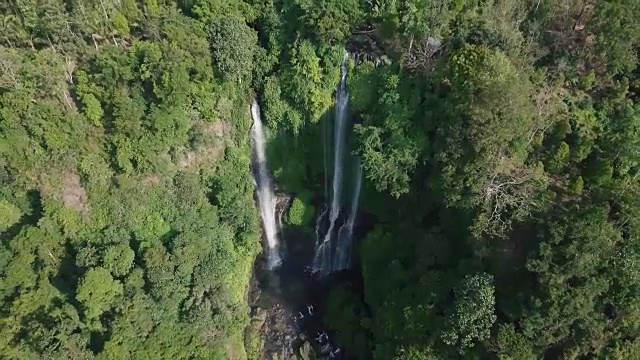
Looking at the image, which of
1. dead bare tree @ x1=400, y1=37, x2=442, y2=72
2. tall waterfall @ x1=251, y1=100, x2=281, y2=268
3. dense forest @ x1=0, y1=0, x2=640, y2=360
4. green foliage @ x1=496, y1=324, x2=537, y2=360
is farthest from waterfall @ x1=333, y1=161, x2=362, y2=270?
green foliage @ x1=496, y1=324, x2=537, y2=360

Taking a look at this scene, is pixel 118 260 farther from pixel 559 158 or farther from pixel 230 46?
pixel 559 158

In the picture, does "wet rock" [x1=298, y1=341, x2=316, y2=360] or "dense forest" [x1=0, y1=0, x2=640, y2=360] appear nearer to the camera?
"dense forest" [x1=0, y1=0, x2=640, y2=360]

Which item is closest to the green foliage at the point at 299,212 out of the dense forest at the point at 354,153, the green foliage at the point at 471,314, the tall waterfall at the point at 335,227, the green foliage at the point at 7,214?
the tall waterfall at the point at 335,227

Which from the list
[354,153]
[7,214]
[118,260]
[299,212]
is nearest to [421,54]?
[354,153]

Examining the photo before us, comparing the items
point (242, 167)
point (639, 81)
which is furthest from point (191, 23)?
point (639, 81)

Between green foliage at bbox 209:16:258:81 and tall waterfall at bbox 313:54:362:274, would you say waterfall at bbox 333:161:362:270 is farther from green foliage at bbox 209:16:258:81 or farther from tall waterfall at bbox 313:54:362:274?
green foliage at bbox 209:16:258:81

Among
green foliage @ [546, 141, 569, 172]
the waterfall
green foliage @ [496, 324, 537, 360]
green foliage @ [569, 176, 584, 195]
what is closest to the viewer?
green foliage @ [496, 324, 537, 360]
